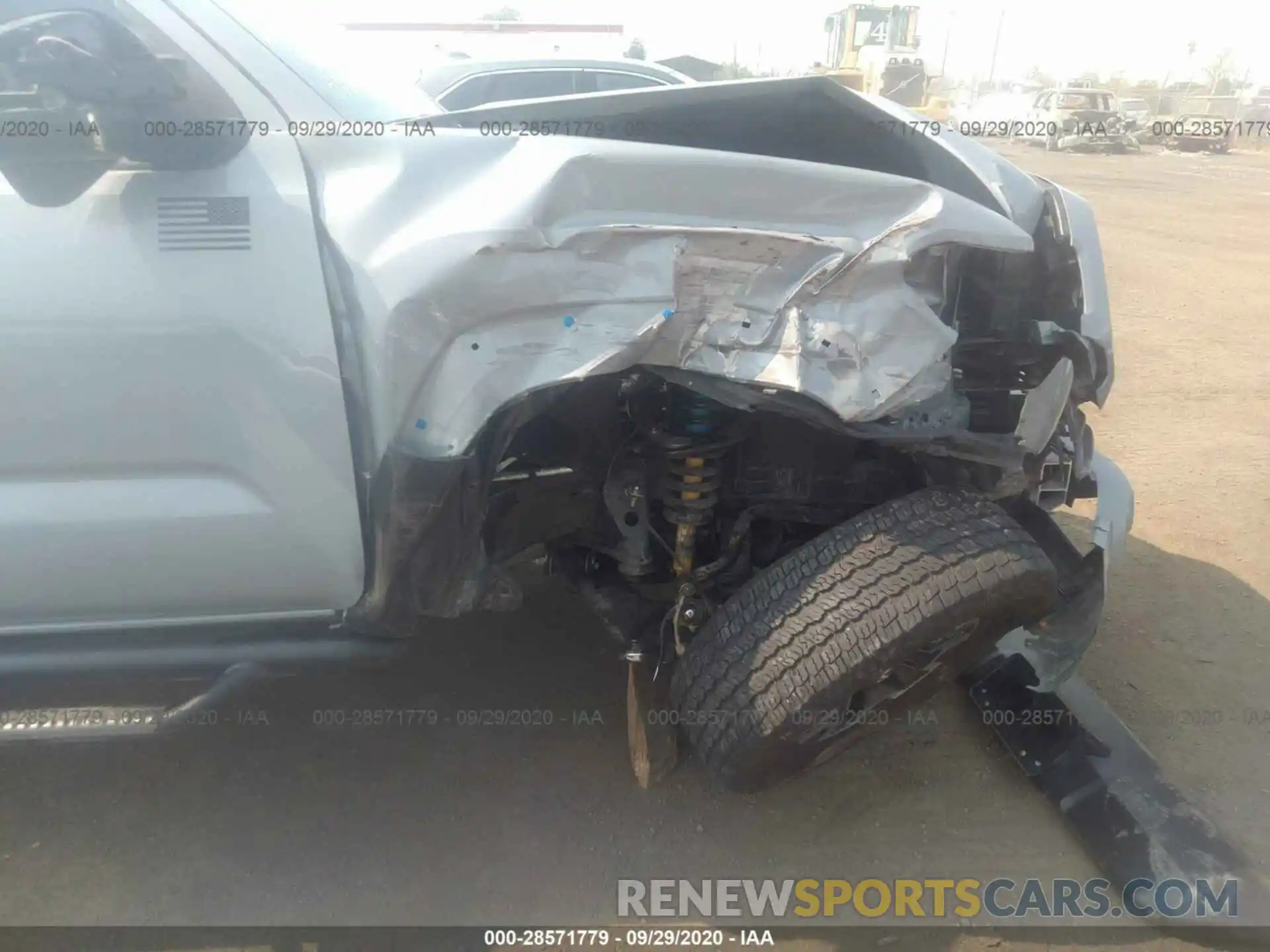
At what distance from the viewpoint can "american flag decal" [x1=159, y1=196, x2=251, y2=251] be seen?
1.68 metres

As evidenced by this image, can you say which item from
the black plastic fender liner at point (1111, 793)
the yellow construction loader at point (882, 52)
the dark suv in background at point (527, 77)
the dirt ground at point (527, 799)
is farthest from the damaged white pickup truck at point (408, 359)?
the yellow construction loader at point (882, 52)

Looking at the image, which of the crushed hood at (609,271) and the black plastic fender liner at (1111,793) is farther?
the black plastic fender liner at (1111,793)

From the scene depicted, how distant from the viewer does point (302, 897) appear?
81.0 inches

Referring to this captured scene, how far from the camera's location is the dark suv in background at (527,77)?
7.25m

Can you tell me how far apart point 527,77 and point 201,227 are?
21.3 ft

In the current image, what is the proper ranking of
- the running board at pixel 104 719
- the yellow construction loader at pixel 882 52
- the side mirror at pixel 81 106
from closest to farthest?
the side mirror at pixel 81 106 < the running board at pixel 104 719 < the yellow construction loader at pixel 882 52

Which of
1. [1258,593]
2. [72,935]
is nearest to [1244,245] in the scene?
[1258,593]

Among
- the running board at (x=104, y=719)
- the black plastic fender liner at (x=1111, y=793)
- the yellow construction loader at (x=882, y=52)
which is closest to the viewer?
the running board at (x=104, y=719)

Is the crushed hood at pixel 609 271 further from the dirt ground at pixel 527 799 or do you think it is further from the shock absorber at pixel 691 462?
the dirt ground at pixel 527 799

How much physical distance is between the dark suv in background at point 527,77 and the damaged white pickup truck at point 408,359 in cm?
555

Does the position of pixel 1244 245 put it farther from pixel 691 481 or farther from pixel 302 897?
pixel 302 897

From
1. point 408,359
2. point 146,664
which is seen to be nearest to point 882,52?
point 408,359

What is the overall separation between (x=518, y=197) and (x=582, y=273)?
186 millimetres

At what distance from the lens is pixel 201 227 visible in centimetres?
169
